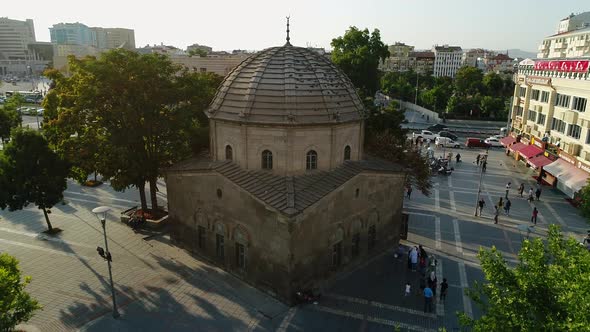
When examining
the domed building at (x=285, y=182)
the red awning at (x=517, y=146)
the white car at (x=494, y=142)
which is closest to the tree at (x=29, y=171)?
the domed building at (x=285, y=182)

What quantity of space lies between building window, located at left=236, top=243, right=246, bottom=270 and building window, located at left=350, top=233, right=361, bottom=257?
22.1ft

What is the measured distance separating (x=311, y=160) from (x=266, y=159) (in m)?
2.73

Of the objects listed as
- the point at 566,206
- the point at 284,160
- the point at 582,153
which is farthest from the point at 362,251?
the point at 582,153

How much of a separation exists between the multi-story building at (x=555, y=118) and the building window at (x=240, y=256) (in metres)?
30.0

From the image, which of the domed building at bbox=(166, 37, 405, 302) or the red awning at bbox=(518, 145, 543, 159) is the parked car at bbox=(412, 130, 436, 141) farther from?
the domed building at bbox=(166, 37, 405, 302)

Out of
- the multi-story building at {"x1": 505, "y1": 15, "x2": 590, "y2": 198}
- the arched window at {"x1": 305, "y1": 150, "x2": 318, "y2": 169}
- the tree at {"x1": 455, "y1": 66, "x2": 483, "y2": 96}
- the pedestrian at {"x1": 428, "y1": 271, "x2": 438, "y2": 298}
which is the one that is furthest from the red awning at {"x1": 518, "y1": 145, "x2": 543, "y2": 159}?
the tree at {"x1": 455, "y1": 66, "x2": 483, "y2": 96}

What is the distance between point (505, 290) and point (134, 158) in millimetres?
22983

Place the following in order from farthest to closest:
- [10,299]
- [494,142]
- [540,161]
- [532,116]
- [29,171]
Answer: [494,142]
[532,116]
[540,161]
[29,171]
[10,299]

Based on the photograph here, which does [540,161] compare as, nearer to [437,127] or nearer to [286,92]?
[437,127]

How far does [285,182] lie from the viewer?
23.3 meters

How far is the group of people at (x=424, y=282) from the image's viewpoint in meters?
21.5

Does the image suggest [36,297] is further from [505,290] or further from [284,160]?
[505,290]

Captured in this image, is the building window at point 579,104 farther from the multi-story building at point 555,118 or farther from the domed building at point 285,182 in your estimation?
the domed building at point 285,182

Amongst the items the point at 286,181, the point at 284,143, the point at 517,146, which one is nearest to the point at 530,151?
the point at 517,146
